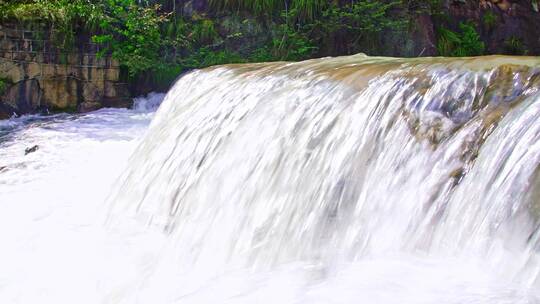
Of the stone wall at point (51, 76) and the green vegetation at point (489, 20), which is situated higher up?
the green vegetation at point (489, 20)

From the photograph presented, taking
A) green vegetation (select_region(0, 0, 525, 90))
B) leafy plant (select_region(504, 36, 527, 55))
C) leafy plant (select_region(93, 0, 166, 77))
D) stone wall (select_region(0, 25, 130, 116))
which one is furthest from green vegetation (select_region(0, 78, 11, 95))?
leafy plant (select_region(504, 36, 527, 55))

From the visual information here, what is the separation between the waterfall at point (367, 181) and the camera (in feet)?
6.32

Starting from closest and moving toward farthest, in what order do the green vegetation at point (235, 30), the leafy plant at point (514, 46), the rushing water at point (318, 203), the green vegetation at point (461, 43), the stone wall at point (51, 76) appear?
the rushing water at point (318, 203) → the stone wall at point (51, 76) → the green vegetation at point (235, 30) → the green vegetation at point (461, 43) → the leafy plant at point (514, 46)

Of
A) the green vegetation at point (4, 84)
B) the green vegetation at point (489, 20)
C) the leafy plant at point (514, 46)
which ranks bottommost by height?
the green vegetation at point (4, 84)

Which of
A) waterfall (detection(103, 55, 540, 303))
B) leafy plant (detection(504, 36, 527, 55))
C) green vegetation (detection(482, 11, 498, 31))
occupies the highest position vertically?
green vegetation (detection(482, 11, 498, 31))

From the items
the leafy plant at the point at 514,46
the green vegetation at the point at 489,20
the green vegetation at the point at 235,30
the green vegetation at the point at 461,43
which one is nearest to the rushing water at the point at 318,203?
the green vegetation at the point at 235,30

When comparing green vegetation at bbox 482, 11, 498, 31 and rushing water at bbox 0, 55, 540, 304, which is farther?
green vegetation at bbox 482, 11, 498, 31

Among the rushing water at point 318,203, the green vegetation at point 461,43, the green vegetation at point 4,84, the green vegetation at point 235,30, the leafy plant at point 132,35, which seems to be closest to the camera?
the rushing water at point 318,203

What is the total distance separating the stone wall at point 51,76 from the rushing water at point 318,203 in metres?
4.55

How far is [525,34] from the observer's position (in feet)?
36.6

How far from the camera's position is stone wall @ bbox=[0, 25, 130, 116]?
8234 mm

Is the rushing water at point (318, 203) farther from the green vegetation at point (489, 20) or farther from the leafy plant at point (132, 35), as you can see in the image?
the green vegetation at point (489, 20)

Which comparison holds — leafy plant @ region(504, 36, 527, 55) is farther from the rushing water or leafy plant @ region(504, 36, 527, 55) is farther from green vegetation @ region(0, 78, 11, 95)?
green vegetation @ region(0, 78, 11, 95)

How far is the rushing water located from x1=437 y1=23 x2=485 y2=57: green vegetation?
660 cm
